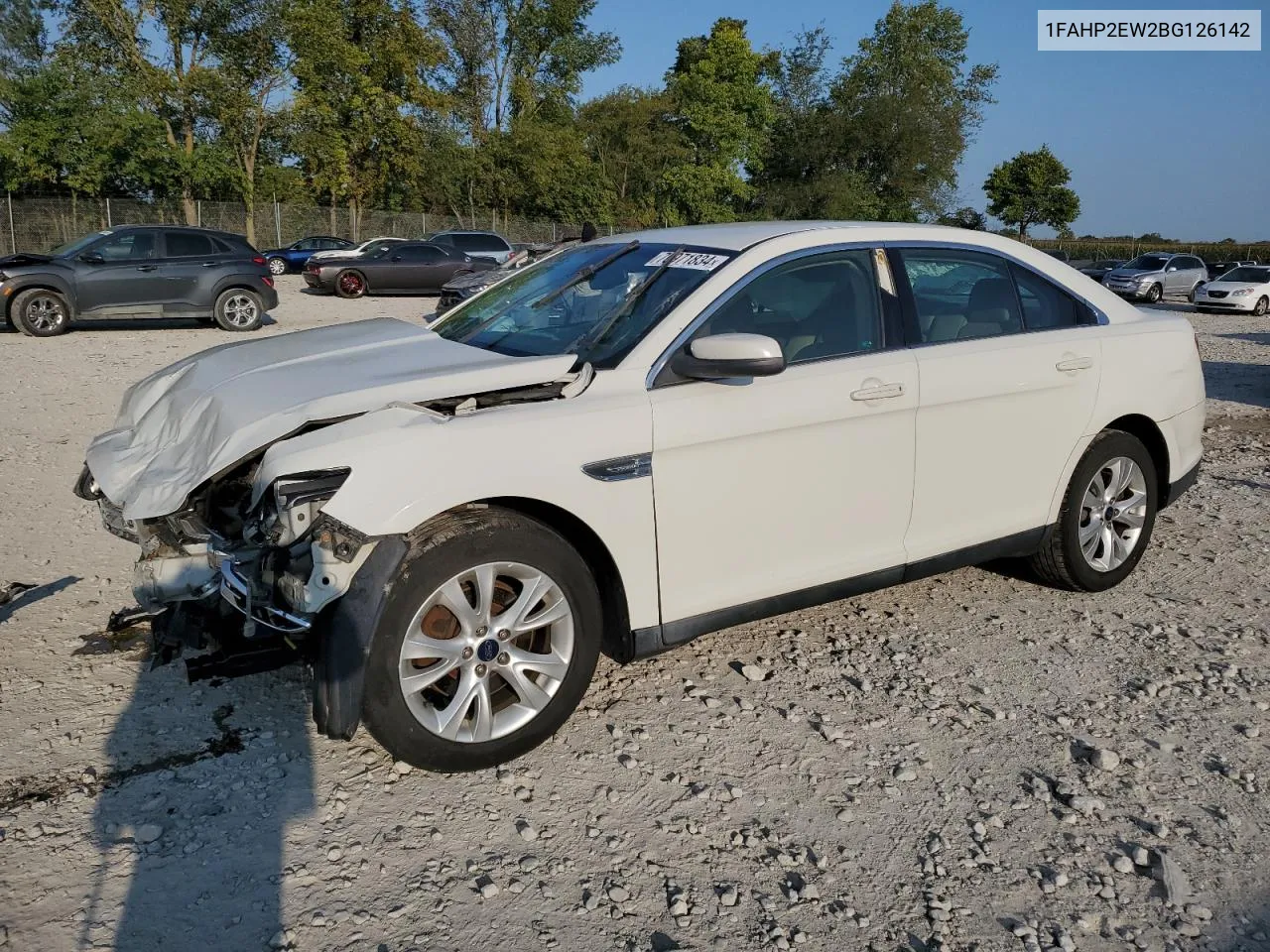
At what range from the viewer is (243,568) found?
3.20 m

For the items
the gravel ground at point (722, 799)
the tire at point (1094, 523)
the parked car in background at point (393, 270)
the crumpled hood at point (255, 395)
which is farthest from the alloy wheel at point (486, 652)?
the parked car in background at point (393, 270)

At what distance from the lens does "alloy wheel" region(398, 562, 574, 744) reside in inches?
125

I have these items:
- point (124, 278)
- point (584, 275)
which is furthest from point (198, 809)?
point (124, 278)

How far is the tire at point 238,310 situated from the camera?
1648 cm

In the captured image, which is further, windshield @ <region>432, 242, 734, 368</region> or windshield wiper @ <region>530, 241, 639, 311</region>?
windshield wiper @ <region>530, 241, 639, 311</region>

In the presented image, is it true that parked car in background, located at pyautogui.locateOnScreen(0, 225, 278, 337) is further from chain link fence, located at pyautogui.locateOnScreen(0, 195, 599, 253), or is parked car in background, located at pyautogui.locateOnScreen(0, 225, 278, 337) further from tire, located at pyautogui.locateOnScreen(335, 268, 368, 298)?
chain link fence, located at pyautogui.locateOnScreen(0, 195, 599, 253)

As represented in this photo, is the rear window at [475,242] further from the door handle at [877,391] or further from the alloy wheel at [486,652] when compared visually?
the alloy wheel at [486,652]

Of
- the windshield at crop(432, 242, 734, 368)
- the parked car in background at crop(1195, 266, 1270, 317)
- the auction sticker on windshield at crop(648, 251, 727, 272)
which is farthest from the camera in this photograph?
the parked car in background at crop(1195, 266, 1270, 317)

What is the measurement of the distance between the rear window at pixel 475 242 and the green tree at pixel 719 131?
26.9 metres

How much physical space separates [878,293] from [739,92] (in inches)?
2075

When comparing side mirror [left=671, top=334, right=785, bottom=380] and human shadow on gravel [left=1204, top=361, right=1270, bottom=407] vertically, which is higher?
side mirror [left=671, top=334, right=785, bottom=380]

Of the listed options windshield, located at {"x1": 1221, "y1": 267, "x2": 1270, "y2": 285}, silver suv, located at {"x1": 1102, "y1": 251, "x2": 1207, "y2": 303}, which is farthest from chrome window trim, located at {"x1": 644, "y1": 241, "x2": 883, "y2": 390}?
silver suv, located at {"x1": 1102, "y1": 251, "x2": 1207, "y2": 303}

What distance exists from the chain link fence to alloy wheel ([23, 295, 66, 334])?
13.8 m

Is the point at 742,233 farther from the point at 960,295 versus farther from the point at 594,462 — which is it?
the point at 594,462
